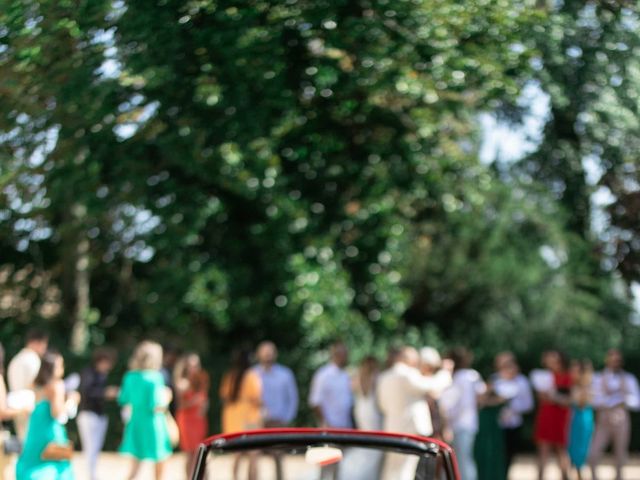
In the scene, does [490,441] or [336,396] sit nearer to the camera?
[336,396]

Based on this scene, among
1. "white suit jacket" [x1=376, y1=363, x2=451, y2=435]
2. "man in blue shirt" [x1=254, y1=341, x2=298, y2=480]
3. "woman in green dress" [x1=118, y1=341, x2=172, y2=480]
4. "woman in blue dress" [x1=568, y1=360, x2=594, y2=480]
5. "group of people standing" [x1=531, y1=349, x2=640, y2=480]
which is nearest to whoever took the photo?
"white suit jacket" [x1=376, y1=363, x2=451, y2=435]

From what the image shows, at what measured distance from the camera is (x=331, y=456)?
7645mm

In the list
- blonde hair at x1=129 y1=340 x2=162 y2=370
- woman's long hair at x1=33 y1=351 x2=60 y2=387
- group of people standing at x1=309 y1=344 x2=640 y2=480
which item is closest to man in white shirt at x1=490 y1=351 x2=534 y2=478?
group of people standing at x1=309 y1=344 x2=640 y2=480

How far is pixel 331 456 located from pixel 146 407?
8.94 metres

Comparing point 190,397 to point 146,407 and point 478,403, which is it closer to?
point 146,407

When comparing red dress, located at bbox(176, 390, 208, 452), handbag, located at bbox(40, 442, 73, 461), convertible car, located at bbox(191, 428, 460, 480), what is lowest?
red dress, located at bbox(176, 390, 208, 452)

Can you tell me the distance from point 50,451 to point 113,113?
5058 mm

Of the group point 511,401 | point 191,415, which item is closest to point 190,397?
point 191,415

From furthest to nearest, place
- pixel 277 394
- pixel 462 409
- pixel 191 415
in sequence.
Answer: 1. pixel 191 415
2. pixel 277 394
3. pixel 462 409

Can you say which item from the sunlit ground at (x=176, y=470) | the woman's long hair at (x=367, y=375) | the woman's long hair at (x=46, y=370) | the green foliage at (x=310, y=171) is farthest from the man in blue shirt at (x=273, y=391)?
the woman's long hair at (x=46, y=370)

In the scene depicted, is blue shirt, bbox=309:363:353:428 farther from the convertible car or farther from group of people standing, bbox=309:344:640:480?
the convertible car

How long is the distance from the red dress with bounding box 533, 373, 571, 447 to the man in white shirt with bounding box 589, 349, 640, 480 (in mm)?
650

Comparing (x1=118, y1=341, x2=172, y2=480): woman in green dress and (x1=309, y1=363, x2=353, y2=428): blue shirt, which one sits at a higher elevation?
(x1=118, y1=341, x2=172, y2=480): woman in green dress

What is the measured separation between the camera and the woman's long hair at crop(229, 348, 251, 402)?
17859 mm
